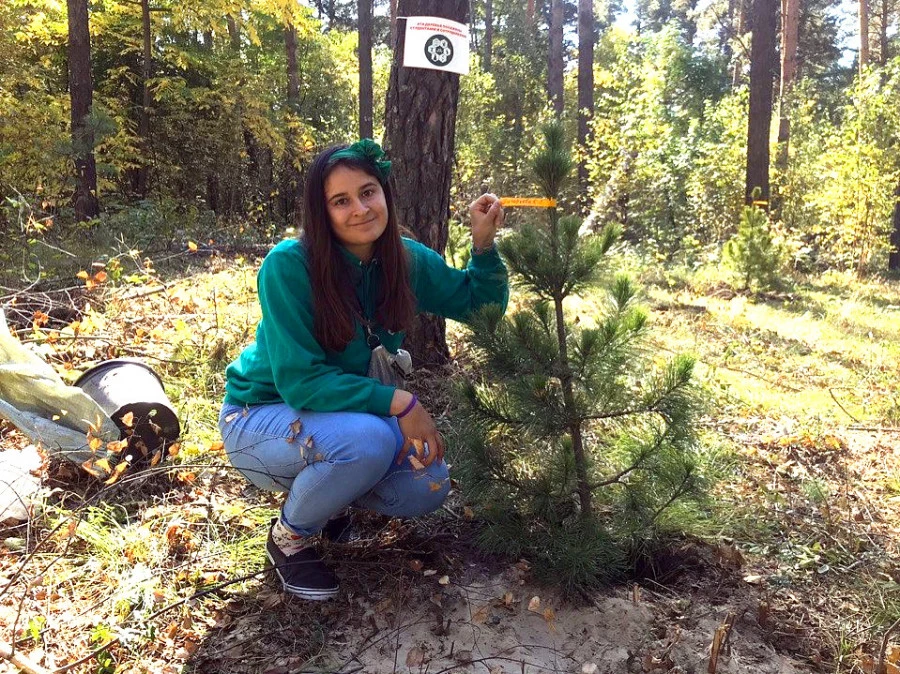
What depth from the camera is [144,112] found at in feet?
32.5

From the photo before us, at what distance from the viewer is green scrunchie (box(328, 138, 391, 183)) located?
203 cm

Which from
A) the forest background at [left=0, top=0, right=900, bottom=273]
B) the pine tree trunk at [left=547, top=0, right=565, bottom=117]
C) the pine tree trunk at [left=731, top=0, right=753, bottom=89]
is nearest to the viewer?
the forest background at [left=0, top=0, right=900, bottom=273]

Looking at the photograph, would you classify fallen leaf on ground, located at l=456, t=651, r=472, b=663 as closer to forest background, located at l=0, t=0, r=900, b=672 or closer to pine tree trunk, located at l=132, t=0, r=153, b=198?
forest background, located at l=0, t=0, r=900, b=672

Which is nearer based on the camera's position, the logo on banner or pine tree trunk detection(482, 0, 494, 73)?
the logo on banner

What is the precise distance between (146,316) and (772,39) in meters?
8.83

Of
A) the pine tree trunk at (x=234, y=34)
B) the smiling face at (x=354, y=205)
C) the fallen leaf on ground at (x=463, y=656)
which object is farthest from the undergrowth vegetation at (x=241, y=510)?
the pine tree trunk at (x=234, y=34)

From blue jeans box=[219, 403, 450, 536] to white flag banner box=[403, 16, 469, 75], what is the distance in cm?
189

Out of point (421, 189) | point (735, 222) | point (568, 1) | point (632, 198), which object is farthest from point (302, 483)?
point (568, 1)

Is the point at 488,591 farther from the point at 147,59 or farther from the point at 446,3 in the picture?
the point at 147,59

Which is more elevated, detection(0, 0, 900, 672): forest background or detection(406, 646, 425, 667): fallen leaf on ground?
detection(0, 0, 900, 672): forest background

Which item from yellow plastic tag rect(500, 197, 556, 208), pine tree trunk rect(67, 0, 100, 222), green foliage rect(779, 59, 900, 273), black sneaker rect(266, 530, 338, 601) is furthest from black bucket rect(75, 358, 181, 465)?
green foliage rect(779, 59, 900, 273)

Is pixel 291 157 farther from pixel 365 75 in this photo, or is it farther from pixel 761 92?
pixel 761 92

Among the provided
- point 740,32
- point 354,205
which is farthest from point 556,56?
point 354,205

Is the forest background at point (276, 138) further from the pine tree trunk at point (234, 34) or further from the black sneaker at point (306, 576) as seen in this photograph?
the black sneaker at point (306, 576)
